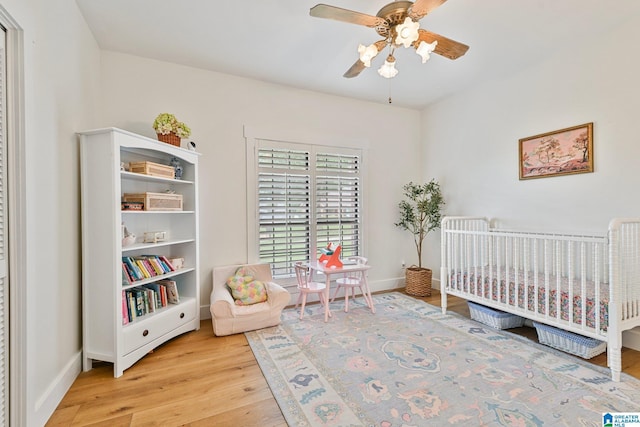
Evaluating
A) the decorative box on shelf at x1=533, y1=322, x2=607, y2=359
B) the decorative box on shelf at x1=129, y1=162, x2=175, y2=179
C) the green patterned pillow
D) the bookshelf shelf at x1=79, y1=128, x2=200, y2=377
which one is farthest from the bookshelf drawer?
the decorative box on shelf at x1=533, y1=322, x2=607, y2=359

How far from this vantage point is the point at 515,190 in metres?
3.24

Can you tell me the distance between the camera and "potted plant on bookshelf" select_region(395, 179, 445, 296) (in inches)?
154

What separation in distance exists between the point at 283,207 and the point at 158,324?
5.69 ft

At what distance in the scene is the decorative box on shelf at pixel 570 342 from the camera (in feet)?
7.17

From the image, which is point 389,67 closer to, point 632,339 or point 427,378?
point 427,378

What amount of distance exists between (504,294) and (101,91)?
4.10m

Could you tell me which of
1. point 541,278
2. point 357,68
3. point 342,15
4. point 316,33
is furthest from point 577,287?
point 316,33

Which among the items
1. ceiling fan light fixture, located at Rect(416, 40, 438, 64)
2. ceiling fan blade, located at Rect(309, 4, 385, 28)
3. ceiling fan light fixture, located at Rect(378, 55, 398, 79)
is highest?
ceiling fan blade, located at Rect(309, 4, 385, 28)

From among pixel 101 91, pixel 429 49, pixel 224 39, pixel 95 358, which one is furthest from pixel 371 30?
pixel 95 358

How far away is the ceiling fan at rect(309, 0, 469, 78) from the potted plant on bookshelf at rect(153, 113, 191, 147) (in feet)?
5.26

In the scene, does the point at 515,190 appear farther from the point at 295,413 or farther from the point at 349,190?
the point at 295,413

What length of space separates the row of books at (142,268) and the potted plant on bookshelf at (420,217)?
115 inches

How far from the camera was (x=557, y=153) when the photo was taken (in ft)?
9.36

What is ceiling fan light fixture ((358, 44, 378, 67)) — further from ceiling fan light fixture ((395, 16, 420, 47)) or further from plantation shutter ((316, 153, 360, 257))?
plantation shutter ((316, 153, 360, 257))
